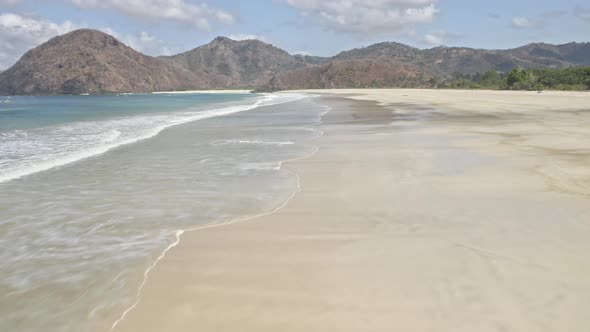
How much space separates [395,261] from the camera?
14.5 ft

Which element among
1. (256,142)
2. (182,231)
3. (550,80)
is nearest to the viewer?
(182,231)

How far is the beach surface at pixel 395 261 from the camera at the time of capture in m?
3.35

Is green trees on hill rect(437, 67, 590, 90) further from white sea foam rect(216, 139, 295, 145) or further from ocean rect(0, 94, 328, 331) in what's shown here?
ocean rect(0, 94, 328, 331)

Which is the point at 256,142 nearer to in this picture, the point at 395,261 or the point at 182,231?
the point at 182,231

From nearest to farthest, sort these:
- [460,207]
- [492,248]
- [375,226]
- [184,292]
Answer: [184,292] → [492,248] → [375,226] → [460,207]

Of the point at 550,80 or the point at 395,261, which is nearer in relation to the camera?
the point at 395,261

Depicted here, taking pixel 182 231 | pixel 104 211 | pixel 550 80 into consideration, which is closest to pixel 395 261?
pixel 182 231

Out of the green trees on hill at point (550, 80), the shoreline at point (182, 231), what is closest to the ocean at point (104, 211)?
the shoreline at point (182, 231)

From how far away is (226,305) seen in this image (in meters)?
3.60

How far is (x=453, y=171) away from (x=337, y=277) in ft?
17.9

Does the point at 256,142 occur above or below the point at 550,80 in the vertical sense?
below

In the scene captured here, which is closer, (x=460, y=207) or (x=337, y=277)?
(x=337, y=277)

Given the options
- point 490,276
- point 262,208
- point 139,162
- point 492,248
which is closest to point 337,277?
point 490,276

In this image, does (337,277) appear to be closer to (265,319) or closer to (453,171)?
(265,319)
